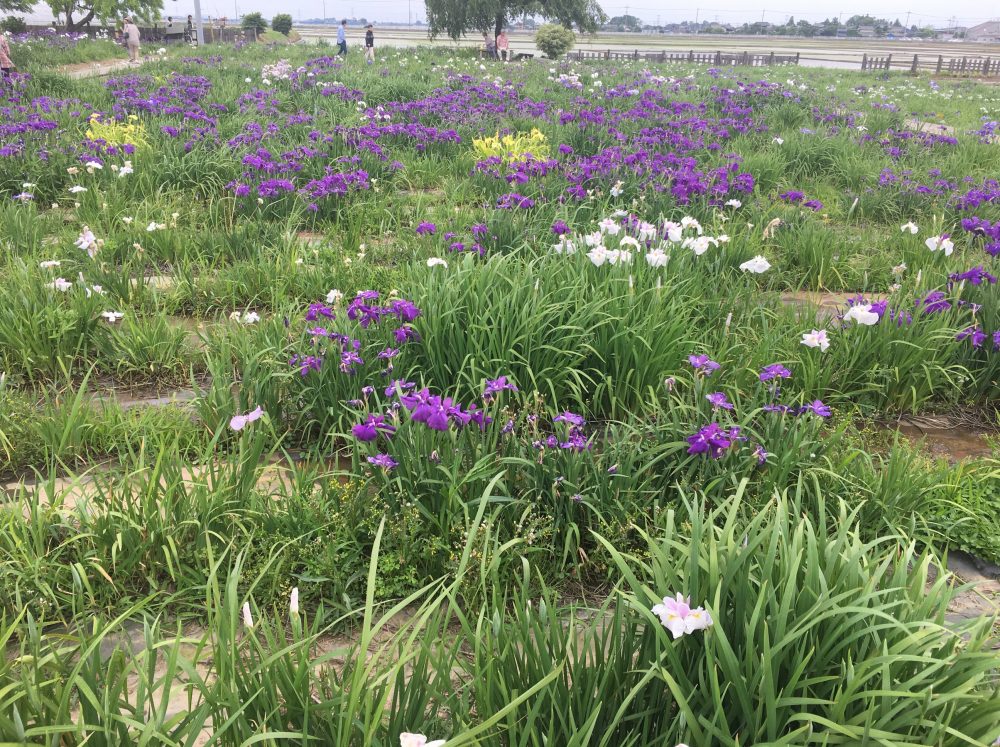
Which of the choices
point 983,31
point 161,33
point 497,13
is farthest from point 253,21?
point 983,31

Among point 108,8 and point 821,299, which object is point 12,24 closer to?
point 108,8

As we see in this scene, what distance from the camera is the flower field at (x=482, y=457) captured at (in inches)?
56.1

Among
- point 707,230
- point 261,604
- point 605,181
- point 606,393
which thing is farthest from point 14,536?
point 605,181

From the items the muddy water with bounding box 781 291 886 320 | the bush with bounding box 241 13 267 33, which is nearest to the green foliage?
the bush with bounding box 241 13 267 33

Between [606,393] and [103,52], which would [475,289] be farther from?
[103,52]

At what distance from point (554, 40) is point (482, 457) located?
26526 millimetres

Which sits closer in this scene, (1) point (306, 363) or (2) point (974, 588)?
(2) point (974, 588)

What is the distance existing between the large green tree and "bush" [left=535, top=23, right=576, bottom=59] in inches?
22.6

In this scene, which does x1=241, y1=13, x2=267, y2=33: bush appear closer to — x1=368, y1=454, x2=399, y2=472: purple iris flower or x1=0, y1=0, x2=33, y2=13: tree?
x1=0, y1=0, x2=33, y2=13: tree

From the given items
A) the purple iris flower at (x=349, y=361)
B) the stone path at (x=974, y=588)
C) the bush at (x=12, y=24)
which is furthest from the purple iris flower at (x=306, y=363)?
the bush at (x=12, y=24)

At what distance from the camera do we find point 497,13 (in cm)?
2452

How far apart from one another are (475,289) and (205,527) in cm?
162

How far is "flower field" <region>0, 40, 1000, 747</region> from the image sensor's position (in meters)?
1.43

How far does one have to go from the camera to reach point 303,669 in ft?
4.58
